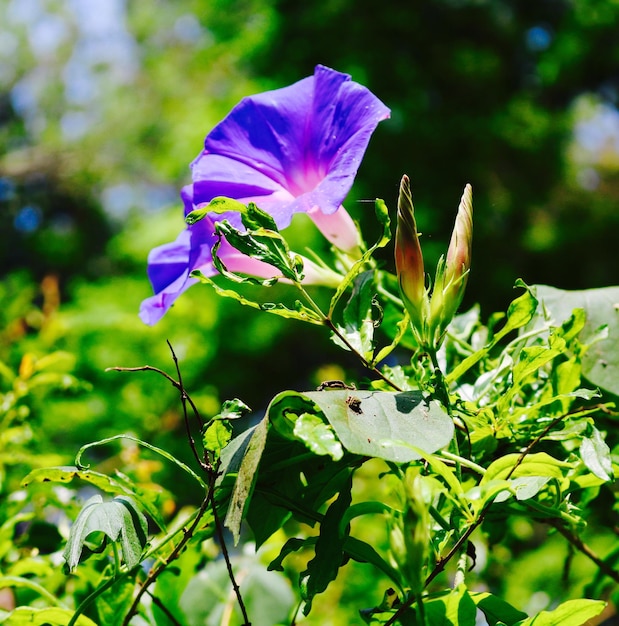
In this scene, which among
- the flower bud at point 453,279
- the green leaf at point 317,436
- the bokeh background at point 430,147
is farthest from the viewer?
the bokeh background at point 430,147

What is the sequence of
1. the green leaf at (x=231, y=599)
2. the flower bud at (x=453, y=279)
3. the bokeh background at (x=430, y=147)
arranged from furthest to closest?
the bokeh background at (x=430, y=147), the green leaf at (x=231, y=599), the flower bud at (x=453, y=279)

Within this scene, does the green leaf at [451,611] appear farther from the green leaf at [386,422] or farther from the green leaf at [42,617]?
the green leaf at [42,617]

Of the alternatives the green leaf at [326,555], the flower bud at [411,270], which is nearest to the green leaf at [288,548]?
the green leaf at [326,555]

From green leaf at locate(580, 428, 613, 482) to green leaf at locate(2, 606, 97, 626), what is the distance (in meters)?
0.27

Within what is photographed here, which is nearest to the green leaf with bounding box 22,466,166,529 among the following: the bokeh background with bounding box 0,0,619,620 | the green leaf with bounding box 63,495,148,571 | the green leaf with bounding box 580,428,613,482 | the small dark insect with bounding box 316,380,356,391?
the green leaf with bounding box 63,495,148,571

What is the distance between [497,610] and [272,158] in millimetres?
302

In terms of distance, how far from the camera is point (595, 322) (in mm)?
443

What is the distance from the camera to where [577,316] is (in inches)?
15.2

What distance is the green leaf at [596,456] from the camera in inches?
11.8

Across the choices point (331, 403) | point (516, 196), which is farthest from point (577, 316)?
point (516, 196)

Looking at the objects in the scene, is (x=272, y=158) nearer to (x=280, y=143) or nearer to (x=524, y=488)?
(x=280, y=143)

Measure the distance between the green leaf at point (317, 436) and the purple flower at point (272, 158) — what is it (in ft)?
0.60

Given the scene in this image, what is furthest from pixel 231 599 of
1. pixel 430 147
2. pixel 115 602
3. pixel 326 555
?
pixel 430 147

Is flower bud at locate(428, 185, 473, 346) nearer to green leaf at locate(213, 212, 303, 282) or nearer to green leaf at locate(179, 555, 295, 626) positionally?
green leaf at locate(213, 212, 303, 282)
